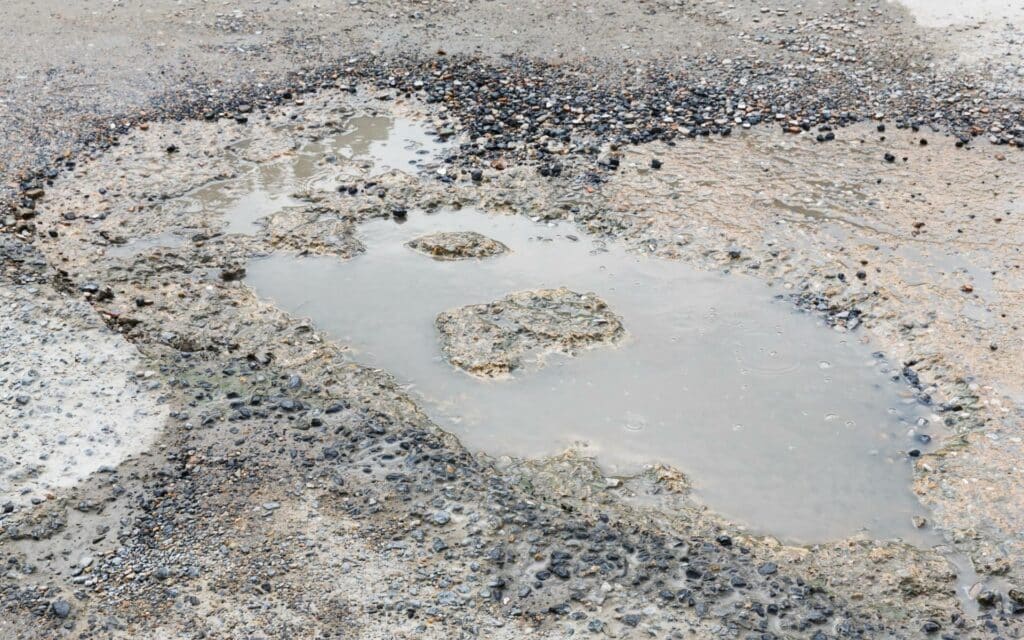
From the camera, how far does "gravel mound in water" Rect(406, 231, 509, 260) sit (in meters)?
7.14

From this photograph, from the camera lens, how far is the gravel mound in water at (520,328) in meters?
6.04

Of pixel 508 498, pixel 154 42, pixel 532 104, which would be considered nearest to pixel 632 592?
pixel 508 498

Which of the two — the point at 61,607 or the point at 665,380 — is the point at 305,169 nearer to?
the point at 665,380

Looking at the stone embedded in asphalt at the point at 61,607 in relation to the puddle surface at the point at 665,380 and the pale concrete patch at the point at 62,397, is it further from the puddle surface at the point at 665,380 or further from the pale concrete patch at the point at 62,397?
the puddle surface at the point at 665,380

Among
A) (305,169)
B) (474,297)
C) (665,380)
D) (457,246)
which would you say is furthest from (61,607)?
(305,169)

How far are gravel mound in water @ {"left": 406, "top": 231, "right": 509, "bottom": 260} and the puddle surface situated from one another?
11 centimetres

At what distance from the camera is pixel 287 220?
7.44m

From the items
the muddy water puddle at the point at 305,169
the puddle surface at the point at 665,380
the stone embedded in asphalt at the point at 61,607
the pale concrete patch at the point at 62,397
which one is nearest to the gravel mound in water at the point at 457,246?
the puddle surface at the point at 665,380

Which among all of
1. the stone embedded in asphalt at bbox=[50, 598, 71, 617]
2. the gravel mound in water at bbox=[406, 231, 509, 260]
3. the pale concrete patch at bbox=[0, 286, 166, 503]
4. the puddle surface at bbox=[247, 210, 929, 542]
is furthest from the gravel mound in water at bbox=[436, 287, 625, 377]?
the stone embedded in asphalt at bbox=[50, 598, 71, 617]

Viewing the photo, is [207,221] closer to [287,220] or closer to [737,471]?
[287,220]

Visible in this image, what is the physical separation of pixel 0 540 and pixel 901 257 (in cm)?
642

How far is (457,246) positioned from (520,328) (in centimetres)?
123

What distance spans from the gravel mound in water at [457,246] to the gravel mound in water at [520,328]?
26.9 inches

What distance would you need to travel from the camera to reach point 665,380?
5.95 metres
